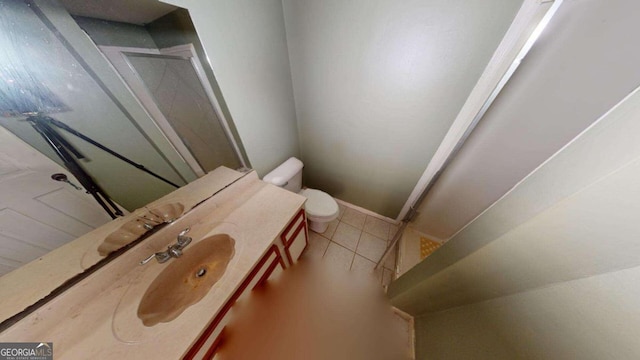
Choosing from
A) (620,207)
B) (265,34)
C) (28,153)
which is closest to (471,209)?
(620,207)

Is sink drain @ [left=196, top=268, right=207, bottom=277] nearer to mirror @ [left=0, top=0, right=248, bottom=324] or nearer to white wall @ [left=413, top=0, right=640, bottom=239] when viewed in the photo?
mirror @ [left=0, top=0, right=248, bottom=324]

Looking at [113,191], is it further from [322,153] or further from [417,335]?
[417,335]

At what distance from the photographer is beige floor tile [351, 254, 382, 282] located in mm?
1381

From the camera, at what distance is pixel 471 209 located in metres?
1.33

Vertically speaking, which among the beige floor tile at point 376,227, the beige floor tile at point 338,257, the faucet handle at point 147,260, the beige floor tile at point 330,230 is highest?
the beige floor tile at point 376,227

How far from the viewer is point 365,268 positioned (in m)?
1.41

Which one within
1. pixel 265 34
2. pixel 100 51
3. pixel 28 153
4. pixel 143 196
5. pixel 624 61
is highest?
pixel 624 61

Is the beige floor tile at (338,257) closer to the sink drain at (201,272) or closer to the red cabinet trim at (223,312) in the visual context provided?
the red cabinet trim at (223,312)

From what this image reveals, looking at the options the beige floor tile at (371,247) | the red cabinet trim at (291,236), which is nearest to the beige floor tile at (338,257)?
the beige floor tile at (371,247)

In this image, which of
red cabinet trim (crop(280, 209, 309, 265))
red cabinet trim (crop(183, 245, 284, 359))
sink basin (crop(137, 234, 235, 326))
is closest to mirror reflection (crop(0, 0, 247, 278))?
sink basin (crop(137, 234, 235, 326))

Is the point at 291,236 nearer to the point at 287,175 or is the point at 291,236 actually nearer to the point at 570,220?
the point at 287,175

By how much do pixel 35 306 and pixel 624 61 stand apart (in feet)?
7.55

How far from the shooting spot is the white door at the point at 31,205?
1.41 feet

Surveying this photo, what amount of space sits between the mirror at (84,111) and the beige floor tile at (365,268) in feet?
4.63
